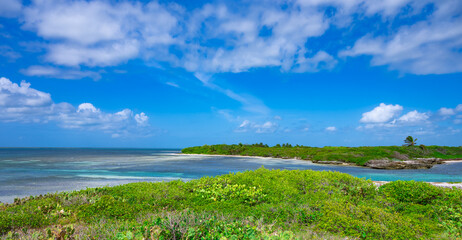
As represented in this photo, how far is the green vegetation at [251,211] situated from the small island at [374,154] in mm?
42794

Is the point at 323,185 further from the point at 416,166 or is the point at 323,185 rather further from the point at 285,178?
the point at 416,166

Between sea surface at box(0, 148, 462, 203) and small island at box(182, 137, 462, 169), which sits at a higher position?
small island at box(182, 137, 462, 169)

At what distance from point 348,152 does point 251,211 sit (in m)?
63.3

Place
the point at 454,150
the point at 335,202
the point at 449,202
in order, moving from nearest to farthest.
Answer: the point at 335,202
the point at 449,202
the point at 454,150

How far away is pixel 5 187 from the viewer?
69.4 feet

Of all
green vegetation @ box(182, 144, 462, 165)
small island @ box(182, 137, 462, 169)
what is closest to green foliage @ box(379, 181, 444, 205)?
small island @ box(182, 137, 462, 169)

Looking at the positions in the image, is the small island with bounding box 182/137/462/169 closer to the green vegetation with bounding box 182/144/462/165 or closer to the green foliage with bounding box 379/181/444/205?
the green vegetation with bounding box 182/144/462/165

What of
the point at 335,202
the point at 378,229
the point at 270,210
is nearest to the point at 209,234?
the point at 270,210

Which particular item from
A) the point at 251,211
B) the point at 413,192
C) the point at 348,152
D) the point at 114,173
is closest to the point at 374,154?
the point at 348,152

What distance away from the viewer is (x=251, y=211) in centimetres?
866

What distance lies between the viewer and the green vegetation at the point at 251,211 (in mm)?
5859

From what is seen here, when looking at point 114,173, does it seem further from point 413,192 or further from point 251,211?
point 413,192

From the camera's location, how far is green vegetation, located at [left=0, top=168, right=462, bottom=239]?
586 cm

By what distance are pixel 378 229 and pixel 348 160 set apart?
56.0 metres
